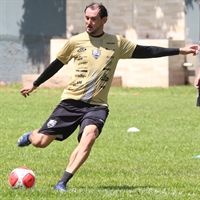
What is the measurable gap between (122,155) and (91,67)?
349 centimetres

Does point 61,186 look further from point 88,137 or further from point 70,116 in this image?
point 70,116

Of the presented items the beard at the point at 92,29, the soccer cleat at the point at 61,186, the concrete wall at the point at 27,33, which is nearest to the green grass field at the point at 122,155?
the soccer cleat at the point at 61,186

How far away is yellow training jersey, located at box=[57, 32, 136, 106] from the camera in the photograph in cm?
857

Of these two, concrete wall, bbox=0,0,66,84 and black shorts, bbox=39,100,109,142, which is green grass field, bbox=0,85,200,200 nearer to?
black shorts, bbox=39,100,109,142

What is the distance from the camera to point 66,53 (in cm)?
873

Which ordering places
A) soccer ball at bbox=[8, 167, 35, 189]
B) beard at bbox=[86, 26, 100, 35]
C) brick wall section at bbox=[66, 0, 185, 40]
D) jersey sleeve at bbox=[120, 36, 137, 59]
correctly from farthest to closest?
brick wall section at bbox=[66, 0, 185, 40], jersey sleeve at bbox=[120, 36, 137, 59], beard at bbox=[86, 26, 100, 35], soccer ball at bbox=[8, 167, 35, 189]

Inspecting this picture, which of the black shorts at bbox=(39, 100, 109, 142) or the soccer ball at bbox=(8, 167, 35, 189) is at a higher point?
the black shorts at bbox=(39, 100, 109, 142)

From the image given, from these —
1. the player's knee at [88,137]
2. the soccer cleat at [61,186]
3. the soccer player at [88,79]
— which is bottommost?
the soccer cleat at [61,186]

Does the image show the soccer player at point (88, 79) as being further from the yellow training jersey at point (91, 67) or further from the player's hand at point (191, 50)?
the player's hand at point (191, 50)

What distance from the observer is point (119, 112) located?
18.6 m

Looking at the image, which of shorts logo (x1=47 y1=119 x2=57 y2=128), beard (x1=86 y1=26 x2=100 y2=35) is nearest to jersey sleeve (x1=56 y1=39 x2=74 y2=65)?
beard (x1=86 y1=26 x2=100 y2=35)

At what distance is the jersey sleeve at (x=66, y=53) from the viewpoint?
28.5 ft

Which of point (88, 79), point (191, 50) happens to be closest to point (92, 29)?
point (88, 79)

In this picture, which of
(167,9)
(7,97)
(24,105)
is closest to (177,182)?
(24,105)
